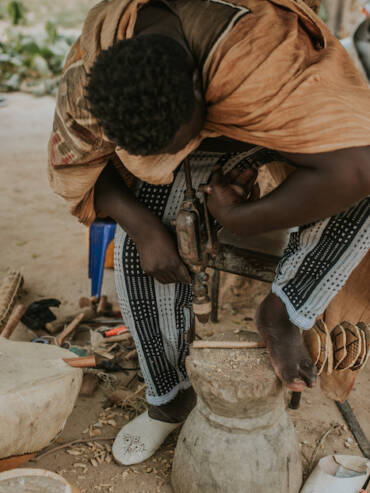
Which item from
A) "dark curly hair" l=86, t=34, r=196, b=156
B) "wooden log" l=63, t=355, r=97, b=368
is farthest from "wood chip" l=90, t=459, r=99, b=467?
"dark curly hair" l=86, t=34, r=196, b=156

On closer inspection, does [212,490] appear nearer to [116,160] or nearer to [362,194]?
[362,194]

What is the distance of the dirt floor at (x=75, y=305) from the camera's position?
1812mm

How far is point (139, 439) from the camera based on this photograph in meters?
1.85

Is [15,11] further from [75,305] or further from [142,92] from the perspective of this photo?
[142,92]

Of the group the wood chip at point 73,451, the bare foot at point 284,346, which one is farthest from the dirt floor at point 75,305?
the bare foot at point 284,346

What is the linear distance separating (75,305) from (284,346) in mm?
1715

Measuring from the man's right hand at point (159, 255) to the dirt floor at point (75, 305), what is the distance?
0.42 meters

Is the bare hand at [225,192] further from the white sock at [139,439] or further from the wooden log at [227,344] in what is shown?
the white sock at [139,439]

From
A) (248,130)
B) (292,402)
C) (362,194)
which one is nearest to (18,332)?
(292,402)

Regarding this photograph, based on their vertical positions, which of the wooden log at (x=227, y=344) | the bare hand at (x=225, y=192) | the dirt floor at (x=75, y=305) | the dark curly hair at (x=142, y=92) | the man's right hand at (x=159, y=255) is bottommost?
the dirt floor at (x=75, y=305)

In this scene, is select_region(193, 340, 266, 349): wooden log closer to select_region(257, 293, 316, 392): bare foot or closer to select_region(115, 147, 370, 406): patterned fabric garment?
select_region(257, 293, 316, 392): bare foot

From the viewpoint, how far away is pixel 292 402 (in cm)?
209

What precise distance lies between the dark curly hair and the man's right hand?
19.1 inches

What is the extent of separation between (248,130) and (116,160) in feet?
1.89
